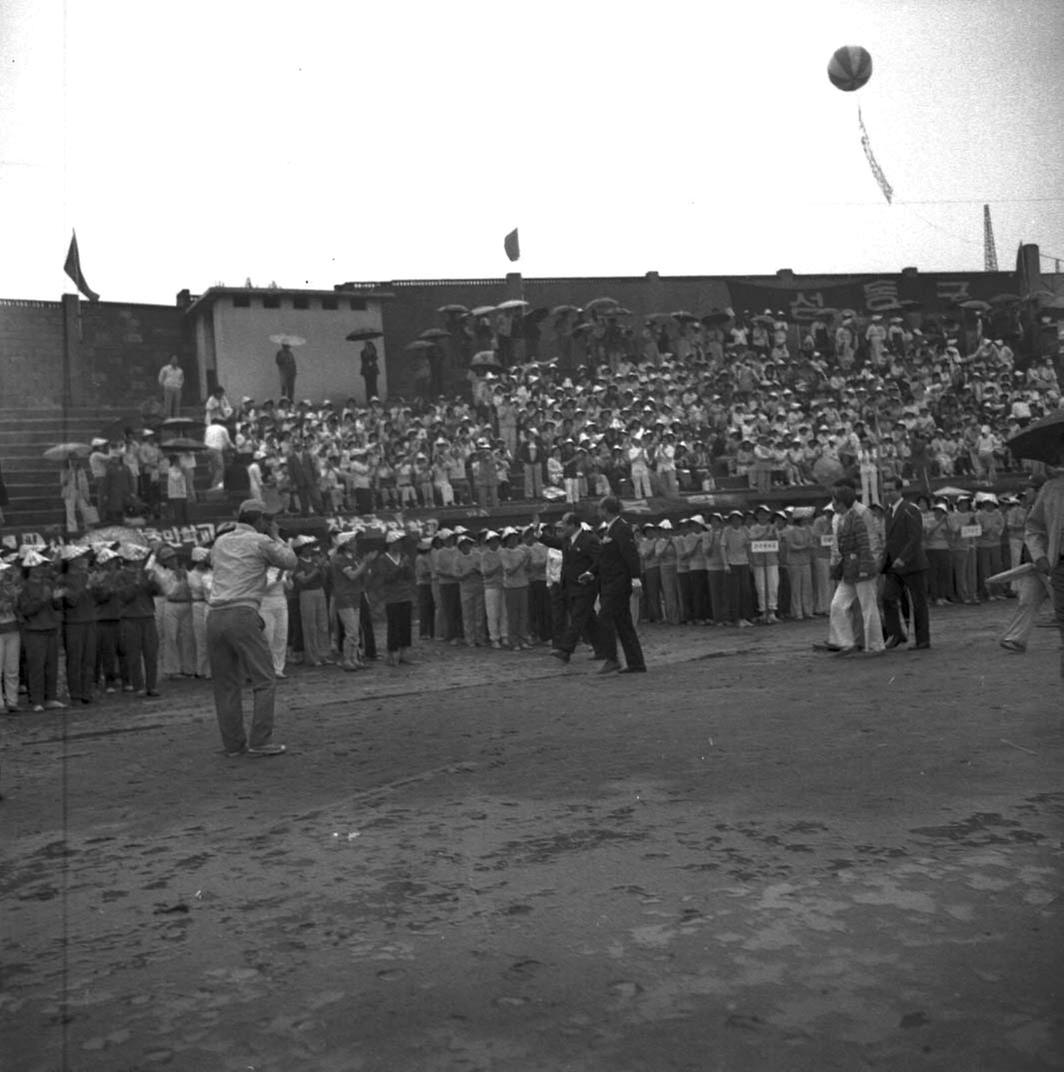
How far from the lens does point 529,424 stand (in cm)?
2734

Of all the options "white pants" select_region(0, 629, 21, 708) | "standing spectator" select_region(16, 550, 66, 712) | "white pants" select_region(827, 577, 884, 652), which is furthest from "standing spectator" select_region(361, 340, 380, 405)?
"white pants" select_region(827, 577, 884, 652)

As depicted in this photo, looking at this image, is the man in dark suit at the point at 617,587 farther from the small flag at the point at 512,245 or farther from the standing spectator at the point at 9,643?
the small flag at the point at 512,245

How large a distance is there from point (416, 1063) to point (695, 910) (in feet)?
4.88

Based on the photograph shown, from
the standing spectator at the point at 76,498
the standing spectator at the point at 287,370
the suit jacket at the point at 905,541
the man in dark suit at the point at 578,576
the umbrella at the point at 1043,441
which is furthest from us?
the standing spectator at the point at 287,370

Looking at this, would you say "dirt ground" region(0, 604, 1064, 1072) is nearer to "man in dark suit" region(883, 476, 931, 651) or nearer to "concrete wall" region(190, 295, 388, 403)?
"man in dark suit" region(883, 476, 931, 651)

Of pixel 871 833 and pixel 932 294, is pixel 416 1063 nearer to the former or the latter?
pixel 871 833

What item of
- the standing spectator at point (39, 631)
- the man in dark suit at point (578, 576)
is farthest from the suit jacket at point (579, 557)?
the standing spectator at point (39, 631)

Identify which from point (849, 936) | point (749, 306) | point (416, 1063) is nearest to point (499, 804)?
point (849, 936)

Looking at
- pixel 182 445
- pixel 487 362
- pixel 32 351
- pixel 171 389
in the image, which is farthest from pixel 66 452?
pixel 487 362

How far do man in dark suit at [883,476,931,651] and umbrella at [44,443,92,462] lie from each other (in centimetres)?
1507

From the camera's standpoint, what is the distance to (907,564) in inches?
511

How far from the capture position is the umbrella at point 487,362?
97.0 feet

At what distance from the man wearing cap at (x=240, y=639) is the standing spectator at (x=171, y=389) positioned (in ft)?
59.7

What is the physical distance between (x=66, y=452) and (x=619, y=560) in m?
13.3
